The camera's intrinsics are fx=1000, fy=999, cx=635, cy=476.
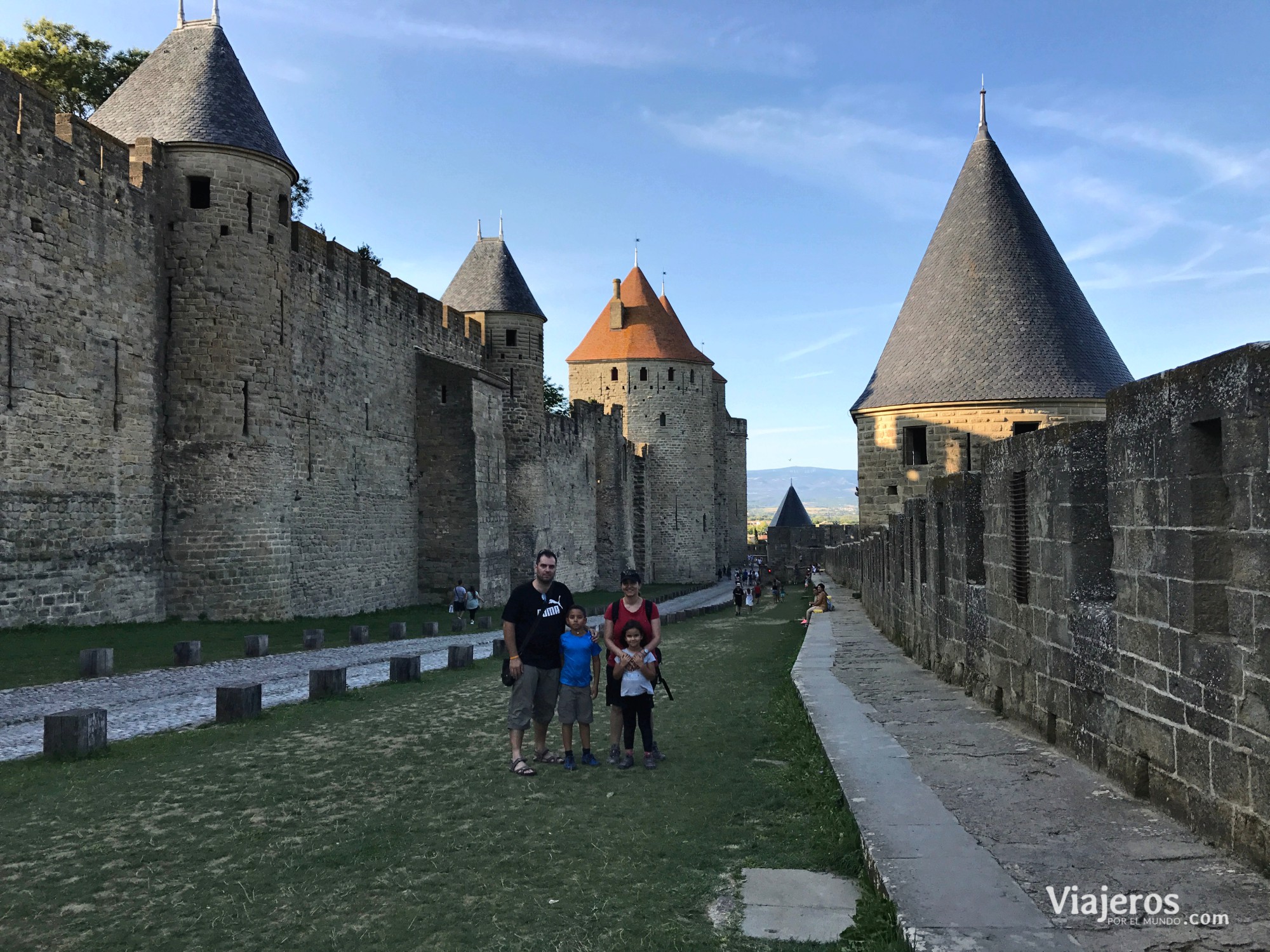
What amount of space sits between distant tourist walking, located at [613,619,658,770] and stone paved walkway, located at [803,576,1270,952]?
141 centimetres

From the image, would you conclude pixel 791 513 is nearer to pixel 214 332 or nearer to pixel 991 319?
pixel 991 319

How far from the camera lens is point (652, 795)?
205 inches

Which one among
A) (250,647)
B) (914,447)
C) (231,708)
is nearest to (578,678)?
(231,708)

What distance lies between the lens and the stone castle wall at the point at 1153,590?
11.5 feet

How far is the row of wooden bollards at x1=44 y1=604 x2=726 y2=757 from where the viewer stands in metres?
6.49

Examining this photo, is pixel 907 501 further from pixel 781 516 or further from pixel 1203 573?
pixel 781 516

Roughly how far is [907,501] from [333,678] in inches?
266

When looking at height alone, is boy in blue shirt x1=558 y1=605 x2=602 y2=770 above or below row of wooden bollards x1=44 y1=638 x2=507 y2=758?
above

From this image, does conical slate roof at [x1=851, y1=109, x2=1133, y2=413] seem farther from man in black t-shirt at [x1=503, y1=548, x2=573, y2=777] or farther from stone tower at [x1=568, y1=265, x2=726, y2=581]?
stone tower at [x1=568, y1=265, x2=726, y2=581]

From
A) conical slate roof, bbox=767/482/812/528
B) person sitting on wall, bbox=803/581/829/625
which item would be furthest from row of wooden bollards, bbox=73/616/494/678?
conical slate roof, bbox=767/482/812/528

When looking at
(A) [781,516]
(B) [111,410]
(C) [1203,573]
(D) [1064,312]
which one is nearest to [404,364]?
(B) [111,410]

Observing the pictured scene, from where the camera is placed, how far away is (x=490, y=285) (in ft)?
98.1

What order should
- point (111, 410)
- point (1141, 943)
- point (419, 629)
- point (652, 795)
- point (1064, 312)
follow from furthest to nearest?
point (1064, 312) → point (419, 629) → point (111, 410) → point (652, 795) → point (1141, 943)

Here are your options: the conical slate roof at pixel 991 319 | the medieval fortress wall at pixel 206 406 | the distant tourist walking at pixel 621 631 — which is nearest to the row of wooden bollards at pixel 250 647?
the medieval fortress wall at pixel 206 406
